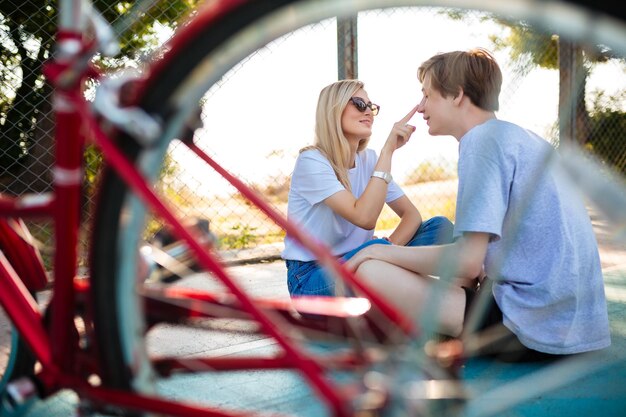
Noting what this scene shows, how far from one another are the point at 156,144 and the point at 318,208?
1.58 metres

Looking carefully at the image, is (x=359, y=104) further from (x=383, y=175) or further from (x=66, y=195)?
(x=66, y=195)

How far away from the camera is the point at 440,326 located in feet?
6.82

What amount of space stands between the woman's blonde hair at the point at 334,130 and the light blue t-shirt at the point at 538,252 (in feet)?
2.25

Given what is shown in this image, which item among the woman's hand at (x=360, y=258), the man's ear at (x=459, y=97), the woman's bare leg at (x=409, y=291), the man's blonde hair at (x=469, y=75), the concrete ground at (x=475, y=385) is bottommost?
the concrete ground at (x=475, y=385)

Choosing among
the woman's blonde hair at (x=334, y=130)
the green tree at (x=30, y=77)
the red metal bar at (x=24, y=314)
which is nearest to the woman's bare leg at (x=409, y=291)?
the woman's blonde hair at (x=334, y=130)

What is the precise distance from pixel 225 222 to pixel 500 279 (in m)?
2.74

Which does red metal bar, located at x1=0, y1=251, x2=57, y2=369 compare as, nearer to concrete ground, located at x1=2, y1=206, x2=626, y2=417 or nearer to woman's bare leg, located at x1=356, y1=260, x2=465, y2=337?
concrete ground, located at x1=2, y1=206, x2=626, y2=417

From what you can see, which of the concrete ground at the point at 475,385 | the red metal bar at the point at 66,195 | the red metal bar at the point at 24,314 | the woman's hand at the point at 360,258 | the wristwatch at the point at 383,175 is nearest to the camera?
the red metal bar at the point at 66,195

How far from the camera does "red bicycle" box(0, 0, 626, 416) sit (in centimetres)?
97

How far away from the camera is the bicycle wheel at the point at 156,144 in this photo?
3.09 feet

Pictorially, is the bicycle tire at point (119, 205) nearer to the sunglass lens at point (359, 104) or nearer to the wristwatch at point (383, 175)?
the wristwatch at point (383, 175)

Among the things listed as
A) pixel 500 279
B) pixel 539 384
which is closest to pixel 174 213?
pixel 539 384

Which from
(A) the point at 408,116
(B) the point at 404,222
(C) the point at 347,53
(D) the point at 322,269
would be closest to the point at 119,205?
(D) the point at 322,269

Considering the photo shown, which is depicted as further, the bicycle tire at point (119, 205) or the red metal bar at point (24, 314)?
the red metal bar at point (24, 314)
